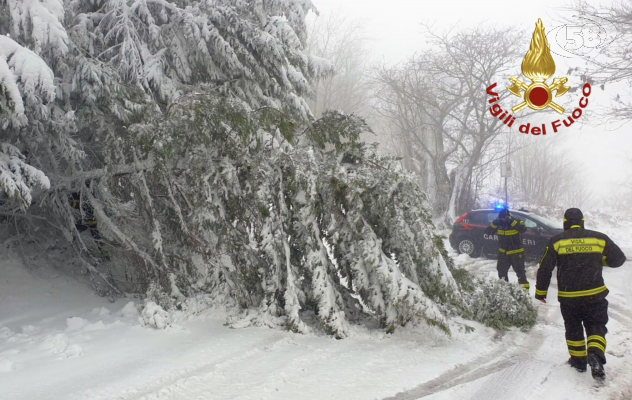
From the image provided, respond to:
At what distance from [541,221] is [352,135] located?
7.81 metres

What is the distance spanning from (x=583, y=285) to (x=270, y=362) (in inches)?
123

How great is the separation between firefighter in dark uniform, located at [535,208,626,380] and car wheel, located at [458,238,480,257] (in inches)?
335

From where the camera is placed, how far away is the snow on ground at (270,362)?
159 inches

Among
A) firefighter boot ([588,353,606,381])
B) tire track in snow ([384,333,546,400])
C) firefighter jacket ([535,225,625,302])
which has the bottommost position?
tire track in snow ([384,333,546,400])

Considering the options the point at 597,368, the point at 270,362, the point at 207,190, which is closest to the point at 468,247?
the point at 597,368

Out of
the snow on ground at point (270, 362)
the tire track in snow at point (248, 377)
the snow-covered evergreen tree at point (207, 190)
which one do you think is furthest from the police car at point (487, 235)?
the tire track in snow at point (248, 377)

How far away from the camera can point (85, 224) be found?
733 centimetres

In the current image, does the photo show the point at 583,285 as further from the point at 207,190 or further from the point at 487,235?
the point at 487,235

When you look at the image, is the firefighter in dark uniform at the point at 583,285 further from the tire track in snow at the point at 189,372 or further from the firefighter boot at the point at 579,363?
the tire track in snow at the point at 189,372

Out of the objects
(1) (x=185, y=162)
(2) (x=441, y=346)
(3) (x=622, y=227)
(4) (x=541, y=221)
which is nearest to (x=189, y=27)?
(1) (x=185, y=162)

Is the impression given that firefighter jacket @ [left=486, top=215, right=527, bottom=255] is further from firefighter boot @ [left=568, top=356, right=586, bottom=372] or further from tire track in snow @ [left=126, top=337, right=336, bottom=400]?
tire track in snow @ [left=126, top=337, right=336, bottom=400]

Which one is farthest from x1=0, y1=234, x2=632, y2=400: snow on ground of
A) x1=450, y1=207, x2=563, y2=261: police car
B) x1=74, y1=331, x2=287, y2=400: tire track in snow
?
x1=450, y1=207, x2=563, y2=261: police car

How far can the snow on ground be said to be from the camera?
13.3 ft

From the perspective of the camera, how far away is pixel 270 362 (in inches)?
184
